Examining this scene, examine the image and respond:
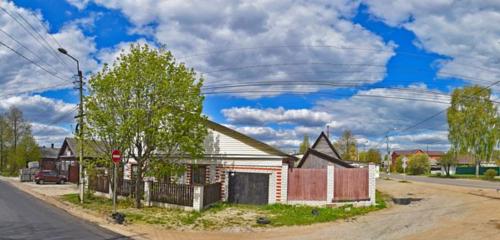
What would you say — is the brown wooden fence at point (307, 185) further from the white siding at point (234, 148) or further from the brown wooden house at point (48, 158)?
the brown wooden house at point (48, 158)

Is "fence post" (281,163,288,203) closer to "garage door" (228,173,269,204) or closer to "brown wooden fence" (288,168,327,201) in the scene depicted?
"brown wooden fence" (288,168,327,201)

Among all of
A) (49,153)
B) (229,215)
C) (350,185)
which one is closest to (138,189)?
(229,215)

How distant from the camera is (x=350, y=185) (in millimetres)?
23547

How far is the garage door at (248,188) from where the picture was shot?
23.7 meters

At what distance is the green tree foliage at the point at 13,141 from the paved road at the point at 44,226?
55709 mm

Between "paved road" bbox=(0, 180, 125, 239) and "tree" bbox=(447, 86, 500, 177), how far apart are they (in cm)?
5502

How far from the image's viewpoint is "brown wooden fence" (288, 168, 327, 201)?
23141mm

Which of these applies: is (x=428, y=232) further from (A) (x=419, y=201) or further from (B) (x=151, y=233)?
(A) (x=419, y=201)

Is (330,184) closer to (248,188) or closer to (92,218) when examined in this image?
(248,188)

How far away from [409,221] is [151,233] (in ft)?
31.9

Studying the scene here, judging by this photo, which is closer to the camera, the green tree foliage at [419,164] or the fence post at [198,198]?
the fence post at [198,198]

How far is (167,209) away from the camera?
21.9 m

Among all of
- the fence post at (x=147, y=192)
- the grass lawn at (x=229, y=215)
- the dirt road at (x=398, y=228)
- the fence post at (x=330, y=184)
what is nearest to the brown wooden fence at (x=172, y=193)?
the fence post at (x=147, y=192)

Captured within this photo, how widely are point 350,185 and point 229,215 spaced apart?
6975mm
